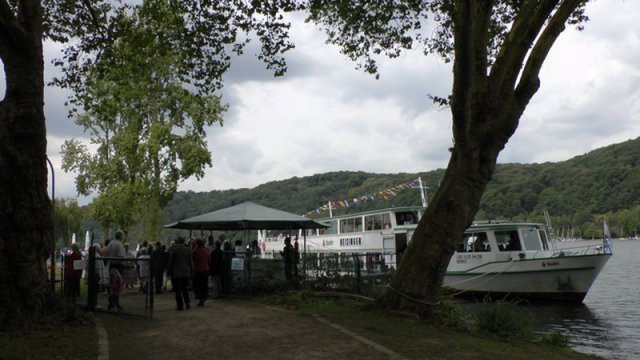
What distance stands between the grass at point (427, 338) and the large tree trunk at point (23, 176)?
210 inches

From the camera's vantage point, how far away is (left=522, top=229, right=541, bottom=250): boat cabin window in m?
25.2

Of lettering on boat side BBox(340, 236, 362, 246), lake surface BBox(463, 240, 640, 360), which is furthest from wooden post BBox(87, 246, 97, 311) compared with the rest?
lettering on boat side BBox(340, 236, 362, 246)

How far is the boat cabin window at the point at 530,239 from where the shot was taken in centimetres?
2516

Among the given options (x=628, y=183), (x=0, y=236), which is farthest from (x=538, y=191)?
(x=0, y=236)

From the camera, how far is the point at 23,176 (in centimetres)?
1003

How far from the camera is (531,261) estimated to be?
24281 millimetres

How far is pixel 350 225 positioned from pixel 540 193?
72.2m

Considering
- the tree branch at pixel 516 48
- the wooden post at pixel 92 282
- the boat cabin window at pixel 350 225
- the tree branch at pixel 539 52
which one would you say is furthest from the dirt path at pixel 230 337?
the boat cabin window at pixel 350 225

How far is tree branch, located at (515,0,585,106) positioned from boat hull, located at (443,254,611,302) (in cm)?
1341

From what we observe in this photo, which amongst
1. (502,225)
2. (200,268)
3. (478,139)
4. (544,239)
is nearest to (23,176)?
(200,268)

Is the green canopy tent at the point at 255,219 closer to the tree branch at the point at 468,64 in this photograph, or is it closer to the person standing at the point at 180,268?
the person standing at the point at 180,268

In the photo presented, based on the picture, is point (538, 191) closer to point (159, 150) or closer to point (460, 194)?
point (159, 150)

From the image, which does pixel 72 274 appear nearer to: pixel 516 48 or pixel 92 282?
pixel 92 282

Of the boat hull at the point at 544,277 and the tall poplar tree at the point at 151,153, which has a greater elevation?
the tall poplar tree at the point at 151,153
